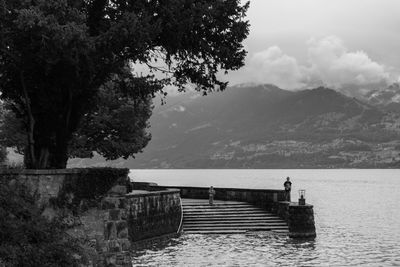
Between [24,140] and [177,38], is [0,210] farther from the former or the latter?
[24,140]

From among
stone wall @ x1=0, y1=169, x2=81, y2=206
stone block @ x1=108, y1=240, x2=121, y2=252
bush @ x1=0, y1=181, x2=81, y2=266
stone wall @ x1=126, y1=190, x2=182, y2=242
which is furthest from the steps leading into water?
bush @ x1=0, y1=181, x2=81, y2=266

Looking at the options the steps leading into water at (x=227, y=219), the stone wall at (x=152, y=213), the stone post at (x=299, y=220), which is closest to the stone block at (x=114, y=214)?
the stone wall at (x=152, y=213)

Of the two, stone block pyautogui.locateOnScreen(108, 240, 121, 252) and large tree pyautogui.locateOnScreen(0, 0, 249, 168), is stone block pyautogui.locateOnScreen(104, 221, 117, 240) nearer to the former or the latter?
stone block pyautogui.locateOnScreen(108, 240, 121, 252)

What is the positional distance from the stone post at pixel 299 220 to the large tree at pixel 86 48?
18.5m

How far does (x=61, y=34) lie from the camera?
1611cm

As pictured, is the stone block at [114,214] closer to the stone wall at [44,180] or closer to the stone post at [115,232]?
the stone post at [115,232]

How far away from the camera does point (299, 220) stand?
38781 millimetres

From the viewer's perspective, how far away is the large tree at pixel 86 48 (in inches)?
653

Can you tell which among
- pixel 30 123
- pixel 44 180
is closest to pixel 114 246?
pixel 44 180

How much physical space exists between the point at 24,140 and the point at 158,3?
27.0 metres

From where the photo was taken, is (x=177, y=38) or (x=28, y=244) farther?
(x=177, y=38)

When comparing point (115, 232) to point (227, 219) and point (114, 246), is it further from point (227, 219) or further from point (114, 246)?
point (227, 219)

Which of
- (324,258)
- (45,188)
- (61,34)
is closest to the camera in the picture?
(61,34)

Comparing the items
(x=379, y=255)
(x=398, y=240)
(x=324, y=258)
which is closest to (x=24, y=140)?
(x=324, y=258)
